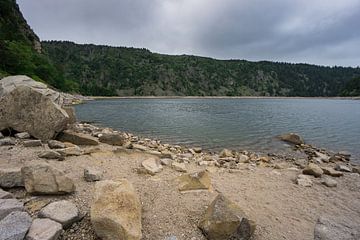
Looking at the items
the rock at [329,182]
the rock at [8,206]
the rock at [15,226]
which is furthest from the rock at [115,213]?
the rock at [329,182]

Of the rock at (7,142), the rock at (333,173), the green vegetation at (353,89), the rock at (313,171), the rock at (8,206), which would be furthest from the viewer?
the green vegetation at (353,89)

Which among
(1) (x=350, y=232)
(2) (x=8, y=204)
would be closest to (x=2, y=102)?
(2) (x=8, y=204)

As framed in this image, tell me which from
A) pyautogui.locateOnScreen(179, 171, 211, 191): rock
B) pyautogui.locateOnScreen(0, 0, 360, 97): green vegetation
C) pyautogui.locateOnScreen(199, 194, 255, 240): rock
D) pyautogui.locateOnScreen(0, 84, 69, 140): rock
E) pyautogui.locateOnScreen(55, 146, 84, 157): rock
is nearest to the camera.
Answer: pyautogui.locateOnScreen(199, 194, 255, 240): rock

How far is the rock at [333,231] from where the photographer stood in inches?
196

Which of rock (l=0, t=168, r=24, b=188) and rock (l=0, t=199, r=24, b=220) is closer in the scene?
rock (l=0, t=199, r=24, b=220)

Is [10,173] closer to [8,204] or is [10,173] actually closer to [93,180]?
[8,204]

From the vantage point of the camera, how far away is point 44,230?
4.03 m

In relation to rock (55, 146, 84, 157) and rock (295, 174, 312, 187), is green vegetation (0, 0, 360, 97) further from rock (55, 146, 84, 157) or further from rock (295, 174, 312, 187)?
rock (295, 174, 312, 187)

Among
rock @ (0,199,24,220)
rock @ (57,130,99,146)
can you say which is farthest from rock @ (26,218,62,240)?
rock @ (57,130,99,146)

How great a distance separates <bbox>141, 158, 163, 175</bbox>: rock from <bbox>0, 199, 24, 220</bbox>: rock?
3687mm

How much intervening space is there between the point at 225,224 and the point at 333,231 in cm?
214

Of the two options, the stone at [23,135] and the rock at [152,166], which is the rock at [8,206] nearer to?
the rock at [152,166]

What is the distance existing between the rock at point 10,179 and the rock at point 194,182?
135 inches

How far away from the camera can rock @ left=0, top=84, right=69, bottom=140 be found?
9.84 metres
